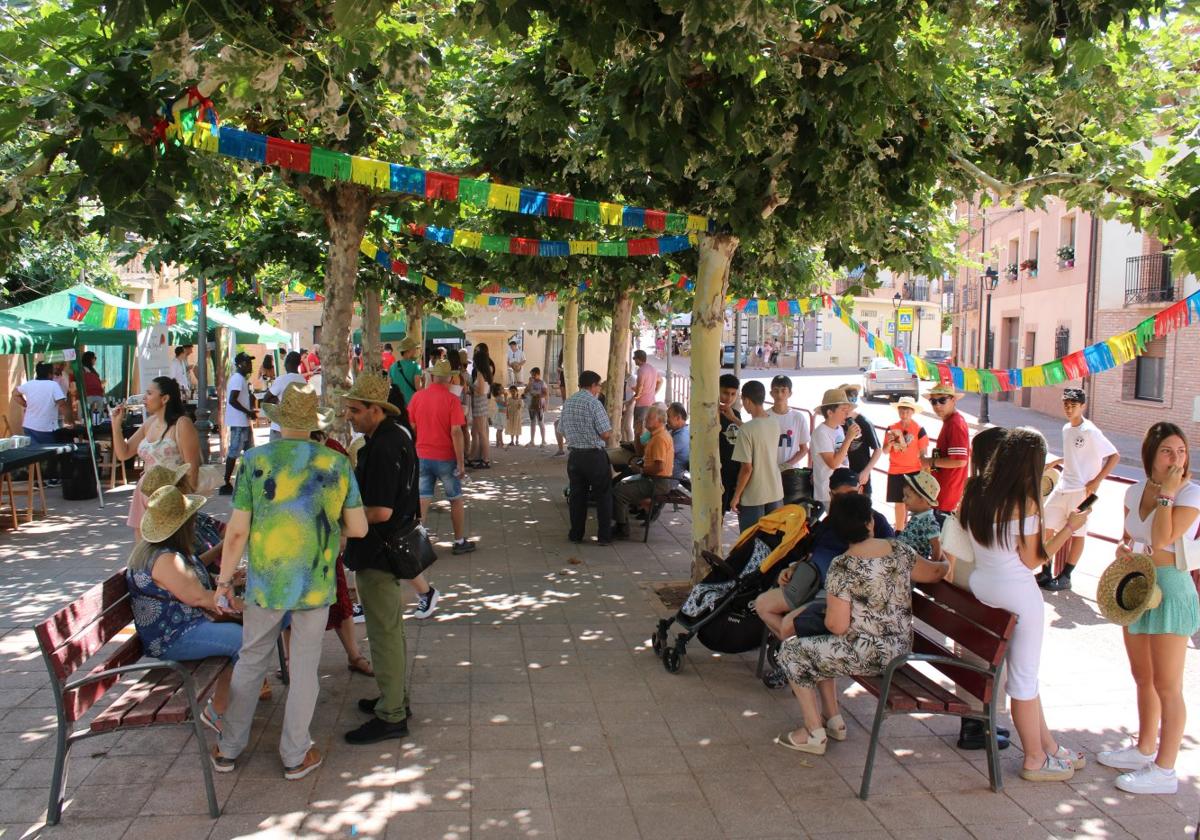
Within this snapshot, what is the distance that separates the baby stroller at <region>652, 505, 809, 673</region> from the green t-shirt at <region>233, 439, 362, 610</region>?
91.4 inches

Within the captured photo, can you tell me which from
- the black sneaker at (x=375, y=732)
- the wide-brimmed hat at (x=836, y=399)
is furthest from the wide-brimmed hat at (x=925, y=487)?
the black sneaker at (x=375, y=732)

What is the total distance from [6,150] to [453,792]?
21.2ft

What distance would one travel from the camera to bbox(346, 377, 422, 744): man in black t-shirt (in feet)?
16.0

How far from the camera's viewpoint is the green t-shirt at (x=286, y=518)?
434 cm

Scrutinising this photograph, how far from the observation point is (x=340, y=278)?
27.4 feet

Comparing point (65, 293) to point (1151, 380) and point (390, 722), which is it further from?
point (1151, 380)

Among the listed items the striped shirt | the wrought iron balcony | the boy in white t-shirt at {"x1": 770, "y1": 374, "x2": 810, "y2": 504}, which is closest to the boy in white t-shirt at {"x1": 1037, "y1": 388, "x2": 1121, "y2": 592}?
the boy in white t-shirt at {"x1": 770, "y1": 374, "x2": 810, "y2": 504}

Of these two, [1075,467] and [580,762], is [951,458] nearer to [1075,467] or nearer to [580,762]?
[1075,467]

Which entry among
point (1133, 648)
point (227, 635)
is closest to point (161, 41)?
point (227, 635)

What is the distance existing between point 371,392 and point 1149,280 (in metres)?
25.3

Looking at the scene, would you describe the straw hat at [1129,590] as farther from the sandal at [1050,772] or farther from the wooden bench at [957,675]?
the sandal at [1050,772]

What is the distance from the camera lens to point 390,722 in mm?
4895

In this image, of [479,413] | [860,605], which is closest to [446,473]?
[860,605]

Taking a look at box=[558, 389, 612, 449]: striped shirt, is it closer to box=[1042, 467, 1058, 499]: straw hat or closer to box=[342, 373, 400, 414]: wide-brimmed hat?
box=[1042, 467, 1058, 499]: straw hat
